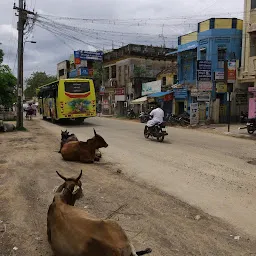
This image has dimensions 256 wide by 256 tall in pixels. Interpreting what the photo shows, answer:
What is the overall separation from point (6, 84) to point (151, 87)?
13.9m

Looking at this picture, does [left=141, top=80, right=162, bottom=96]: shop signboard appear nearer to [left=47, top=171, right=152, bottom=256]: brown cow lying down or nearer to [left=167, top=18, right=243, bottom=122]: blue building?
[left=167, top=18, right=243, bottom=122]: blue building

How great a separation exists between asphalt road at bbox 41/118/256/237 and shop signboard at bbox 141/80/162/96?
19622mm

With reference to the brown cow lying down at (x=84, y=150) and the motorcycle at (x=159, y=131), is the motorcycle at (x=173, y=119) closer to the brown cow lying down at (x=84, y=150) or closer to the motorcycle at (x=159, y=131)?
the motorcycle at (x=159, y=131)

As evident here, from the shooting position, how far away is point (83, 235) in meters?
3.13

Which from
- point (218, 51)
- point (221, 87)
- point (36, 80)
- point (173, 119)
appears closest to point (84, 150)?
point (173, 119)

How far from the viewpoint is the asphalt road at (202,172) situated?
17.9ft

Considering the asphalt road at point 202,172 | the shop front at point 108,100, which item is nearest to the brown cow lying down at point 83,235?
the asphalt road at point 202,172

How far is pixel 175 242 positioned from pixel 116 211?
1.32 m

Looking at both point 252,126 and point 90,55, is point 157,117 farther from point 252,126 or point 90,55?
point 90,55

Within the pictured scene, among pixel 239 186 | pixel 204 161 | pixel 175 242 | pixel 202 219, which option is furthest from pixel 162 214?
pixel 204 161

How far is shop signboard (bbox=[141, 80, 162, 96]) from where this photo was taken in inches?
1281

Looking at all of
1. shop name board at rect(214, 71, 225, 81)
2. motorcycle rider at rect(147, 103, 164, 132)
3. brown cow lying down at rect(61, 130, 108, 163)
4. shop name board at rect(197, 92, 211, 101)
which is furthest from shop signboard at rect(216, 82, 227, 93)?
brown cow lying down at rect(61, 130, 108, 163)

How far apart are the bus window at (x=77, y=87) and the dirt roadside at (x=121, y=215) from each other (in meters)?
15.1

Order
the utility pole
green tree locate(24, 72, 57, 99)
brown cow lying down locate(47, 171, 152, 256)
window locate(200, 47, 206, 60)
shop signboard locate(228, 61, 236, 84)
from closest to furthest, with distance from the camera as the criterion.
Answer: brown cow lying down locate(47, 171, 152, 256)
the utility pole
shop signboard locate(228, 61, 236, 84)
window locate(200, 47, 206, 60)
green tree locate(24, 72, 57, 99)
